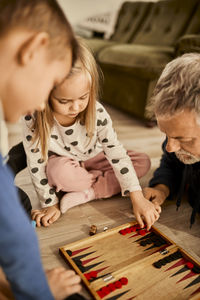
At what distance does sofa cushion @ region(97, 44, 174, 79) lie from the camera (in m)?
2.18

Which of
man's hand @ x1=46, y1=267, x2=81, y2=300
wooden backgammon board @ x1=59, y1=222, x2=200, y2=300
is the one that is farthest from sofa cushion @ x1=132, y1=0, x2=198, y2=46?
man's hand @ x1=46, y1=267, x2=81, y2=300

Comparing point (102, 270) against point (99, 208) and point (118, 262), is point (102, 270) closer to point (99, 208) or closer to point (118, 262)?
point (118, 262)

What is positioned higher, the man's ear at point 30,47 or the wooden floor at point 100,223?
the man's ear at point 30,47

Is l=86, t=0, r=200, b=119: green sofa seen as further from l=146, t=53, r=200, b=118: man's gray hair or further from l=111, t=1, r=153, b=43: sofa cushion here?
l=146, t=53, r=200, b=118: man's gray hair

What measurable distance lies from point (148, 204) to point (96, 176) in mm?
317

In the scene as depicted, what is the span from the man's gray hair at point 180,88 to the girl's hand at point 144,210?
1.32 feet

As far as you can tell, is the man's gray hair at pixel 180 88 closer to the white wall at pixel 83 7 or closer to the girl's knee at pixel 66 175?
the girl's knee at pixel 66 175

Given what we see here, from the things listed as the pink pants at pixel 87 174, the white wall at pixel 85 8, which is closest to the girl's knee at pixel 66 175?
the pink pants at pixel 87 174

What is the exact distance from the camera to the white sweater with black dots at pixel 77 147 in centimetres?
118

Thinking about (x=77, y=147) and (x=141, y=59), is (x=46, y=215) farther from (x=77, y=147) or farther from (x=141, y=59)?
(x=141, y=59)

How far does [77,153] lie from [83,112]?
221 millimetres

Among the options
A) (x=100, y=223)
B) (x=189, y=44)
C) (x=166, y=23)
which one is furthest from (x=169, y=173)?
(x=166, y=23)

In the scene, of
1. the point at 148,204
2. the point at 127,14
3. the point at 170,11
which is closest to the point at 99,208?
the point at 148,204

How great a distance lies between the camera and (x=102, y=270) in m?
0.92
